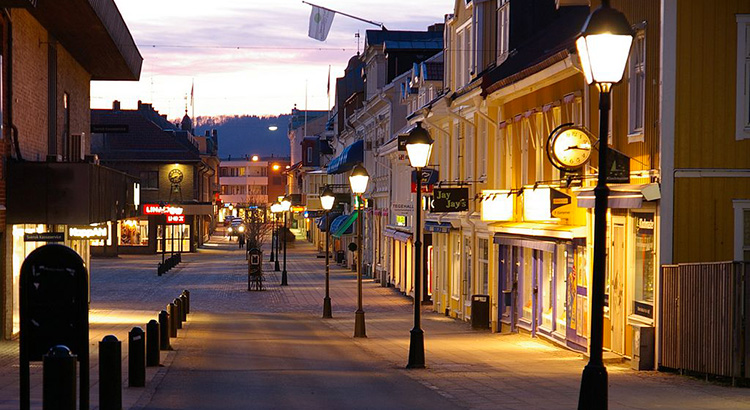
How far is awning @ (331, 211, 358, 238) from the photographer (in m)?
63.4

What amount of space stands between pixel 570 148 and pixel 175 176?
7209 centimetres

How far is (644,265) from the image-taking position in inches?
745

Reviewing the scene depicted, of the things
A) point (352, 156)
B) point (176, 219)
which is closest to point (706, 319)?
point (352, 156)

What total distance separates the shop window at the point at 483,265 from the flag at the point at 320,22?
14.1 m

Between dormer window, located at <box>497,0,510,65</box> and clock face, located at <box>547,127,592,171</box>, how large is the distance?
405 inches

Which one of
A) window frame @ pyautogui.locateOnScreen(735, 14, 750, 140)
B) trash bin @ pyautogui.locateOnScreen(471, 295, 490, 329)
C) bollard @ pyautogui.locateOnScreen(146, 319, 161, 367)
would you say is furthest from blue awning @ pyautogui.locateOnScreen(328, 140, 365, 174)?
window frame @ pyautogui.locateOnScreen(735, 14, 750, 140)

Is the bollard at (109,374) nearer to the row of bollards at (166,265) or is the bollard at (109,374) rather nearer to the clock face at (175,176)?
the row of bollards at (166,265)

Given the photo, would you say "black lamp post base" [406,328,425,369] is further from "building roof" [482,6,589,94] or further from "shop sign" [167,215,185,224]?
"shop sign" [167,215,185,224]

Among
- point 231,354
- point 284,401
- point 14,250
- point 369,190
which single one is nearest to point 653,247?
point 284,401

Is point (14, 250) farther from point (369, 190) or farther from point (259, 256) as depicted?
point (369, 190)

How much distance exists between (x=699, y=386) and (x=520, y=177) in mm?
12109

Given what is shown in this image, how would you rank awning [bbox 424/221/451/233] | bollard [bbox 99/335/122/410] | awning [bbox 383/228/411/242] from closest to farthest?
bollard [bbox 99/335/122/410] < awning [bbox 424/221/451/233] < awning [bbox 383/228/411/242]

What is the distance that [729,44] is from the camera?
17812 millimetres

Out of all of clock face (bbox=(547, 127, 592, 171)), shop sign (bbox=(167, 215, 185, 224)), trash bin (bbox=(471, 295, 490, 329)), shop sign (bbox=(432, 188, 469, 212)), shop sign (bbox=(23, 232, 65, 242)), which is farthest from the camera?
shop sign (bbox=(167, 215, 185, 224))
